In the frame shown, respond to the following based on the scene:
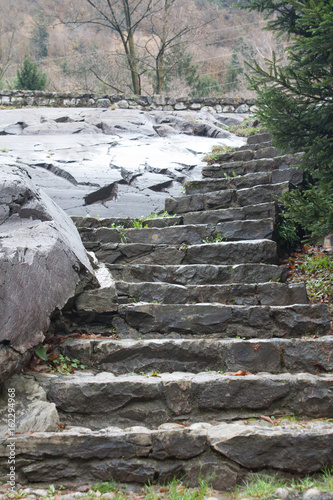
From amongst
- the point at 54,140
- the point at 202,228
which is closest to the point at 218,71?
the point at 54,140

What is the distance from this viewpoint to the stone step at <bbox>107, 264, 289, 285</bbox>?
13.8ft

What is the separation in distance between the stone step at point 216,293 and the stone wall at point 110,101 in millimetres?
9508

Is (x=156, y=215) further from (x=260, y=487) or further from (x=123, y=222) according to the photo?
(x=260, y=487)

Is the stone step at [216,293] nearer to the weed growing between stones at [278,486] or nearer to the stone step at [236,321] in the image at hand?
the stone step at [236,321]

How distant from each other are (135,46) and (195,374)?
25.3 metres

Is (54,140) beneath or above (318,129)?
beneath

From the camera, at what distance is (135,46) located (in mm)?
24344

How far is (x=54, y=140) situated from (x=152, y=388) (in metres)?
8.02

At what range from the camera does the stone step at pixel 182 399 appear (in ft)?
8.27

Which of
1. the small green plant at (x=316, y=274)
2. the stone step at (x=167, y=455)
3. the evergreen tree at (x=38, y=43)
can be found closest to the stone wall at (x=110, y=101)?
the small green plant at (x=316, y=274)

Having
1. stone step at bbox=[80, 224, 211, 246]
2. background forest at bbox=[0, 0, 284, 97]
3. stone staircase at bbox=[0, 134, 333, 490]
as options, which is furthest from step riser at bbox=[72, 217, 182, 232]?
background forest at bbox=[0, 0, 284, 97]

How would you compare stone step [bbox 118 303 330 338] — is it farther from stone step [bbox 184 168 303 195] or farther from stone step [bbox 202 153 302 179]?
stone step [bbox 202 153 302 179]

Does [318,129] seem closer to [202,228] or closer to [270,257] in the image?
Answer: [270,257]

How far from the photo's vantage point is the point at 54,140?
9375 mm
